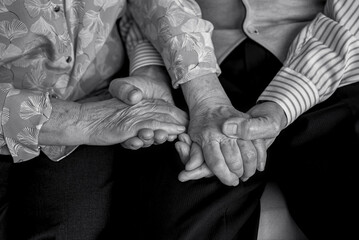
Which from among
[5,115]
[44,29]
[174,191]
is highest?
[44,29]

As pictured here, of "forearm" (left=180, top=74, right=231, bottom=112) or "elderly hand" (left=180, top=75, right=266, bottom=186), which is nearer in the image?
"elderly hand" (left=180, top=75, right=266, bottom=186)

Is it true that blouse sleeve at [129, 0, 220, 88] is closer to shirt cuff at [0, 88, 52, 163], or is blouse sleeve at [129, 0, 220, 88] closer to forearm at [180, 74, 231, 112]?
forearm at [180, 74, 231, 112]

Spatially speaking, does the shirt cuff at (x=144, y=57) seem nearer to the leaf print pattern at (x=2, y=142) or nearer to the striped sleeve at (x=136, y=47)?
the striped sleeve at (x=136, y=47)

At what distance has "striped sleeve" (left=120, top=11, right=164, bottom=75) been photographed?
1.17 m

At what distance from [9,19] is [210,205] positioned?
23.2 inches

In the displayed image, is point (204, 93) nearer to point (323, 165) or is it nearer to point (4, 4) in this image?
point (323, 165)

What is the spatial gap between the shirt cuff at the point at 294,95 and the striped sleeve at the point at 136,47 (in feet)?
1.05

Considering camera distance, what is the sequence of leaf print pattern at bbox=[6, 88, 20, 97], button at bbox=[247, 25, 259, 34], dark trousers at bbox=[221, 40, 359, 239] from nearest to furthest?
dark trousers at bbox=[221, 40, 359, 239], leaf print pattern at bbox=[6, 88, 20, 97], button at bbox=[247, 25, 259, 34]

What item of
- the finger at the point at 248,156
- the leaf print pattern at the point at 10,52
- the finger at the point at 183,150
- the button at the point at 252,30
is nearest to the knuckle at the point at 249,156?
the finger at the point at 248,156

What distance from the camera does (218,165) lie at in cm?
89

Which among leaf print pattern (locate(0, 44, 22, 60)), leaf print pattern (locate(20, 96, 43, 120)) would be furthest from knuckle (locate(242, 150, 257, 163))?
leaf print pattern (locate(0, 44, 22, 60))

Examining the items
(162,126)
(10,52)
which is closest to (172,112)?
(162,126)

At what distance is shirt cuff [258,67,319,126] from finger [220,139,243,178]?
15 centimetres

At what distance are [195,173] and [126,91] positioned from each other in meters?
0.25
